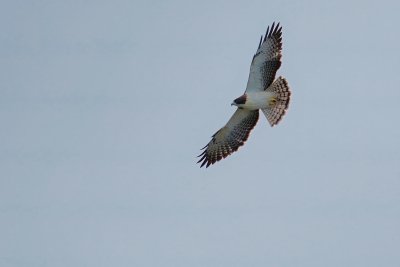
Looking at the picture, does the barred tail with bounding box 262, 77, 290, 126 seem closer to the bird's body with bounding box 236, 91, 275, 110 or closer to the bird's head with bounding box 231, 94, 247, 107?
the bird's body with bounding box 236, 91, 275, 110

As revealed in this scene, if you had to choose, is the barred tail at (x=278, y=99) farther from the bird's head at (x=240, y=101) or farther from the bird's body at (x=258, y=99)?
the bird's head at (x=240, y=101)

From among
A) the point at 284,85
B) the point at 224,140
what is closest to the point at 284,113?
the point at 284,85

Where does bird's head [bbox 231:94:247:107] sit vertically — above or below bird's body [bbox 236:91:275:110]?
above

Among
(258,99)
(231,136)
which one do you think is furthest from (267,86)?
(231,136)

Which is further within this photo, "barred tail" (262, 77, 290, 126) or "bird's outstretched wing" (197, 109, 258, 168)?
"bird's outstretched wing" (197, 109, 258, 168)

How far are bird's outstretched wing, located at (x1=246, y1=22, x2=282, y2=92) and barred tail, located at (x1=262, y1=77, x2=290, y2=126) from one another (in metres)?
0.13

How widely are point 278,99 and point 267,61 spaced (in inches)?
29.6

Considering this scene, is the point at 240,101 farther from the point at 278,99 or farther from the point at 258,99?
the point at 278,99

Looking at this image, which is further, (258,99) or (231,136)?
→ (231,136)

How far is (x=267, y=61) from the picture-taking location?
19.7 meters

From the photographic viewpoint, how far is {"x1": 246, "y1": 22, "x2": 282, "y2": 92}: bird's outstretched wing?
64.4ft

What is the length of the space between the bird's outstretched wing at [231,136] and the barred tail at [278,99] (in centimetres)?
67

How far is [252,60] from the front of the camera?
19.7m

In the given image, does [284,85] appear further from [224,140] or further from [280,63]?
[224,140]
